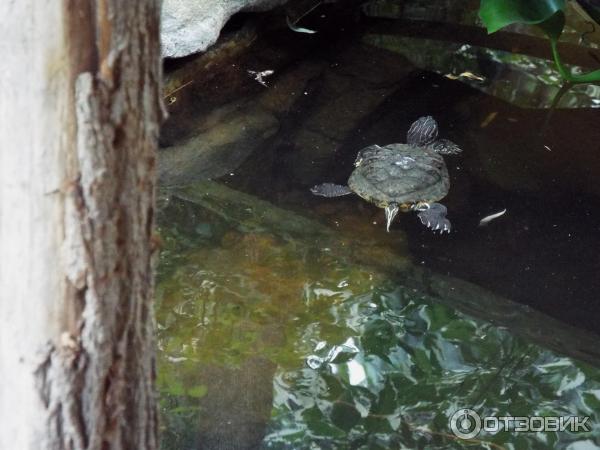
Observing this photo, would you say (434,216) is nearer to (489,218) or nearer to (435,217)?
(435,217)

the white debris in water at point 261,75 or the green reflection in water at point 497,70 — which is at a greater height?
the white debris in water at point 261,75

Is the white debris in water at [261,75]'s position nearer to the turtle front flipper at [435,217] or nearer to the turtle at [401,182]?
the turtle at [401,182]

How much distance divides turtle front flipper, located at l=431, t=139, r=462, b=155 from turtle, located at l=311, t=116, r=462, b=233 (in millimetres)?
49

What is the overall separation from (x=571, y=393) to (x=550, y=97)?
7.56 ft

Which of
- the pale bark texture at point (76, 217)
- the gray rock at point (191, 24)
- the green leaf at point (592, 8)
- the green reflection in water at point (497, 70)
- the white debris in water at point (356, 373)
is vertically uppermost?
the pale bark texture at point (76, 217)

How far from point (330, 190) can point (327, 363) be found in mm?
1094

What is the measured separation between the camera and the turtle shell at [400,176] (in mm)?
3426

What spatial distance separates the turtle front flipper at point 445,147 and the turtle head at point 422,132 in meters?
0.03

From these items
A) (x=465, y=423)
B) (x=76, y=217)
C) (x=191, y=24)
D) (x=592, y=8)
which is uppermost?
(x=76, y=217)

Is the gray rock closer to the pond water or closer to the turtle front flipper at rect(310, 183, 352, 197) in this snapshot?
the pond water

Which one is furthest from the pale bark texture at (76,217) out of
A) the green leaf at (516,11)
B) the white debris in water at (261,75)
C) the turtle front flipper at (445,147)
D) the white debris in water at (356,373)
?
the white debris in water at (261,75)

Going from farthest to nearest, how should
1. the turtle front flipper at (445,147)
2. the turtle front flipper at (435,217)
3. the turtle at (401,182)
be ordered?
the turtle front flipper at (445,147), the turtle at (401,182), the turtle front flipper at (435,217)

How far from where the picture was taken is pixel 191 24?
410 centimetres

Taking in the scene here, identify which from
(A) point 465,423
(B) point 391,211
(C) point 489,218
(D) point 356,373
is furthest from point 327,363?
(C) point 489,218
